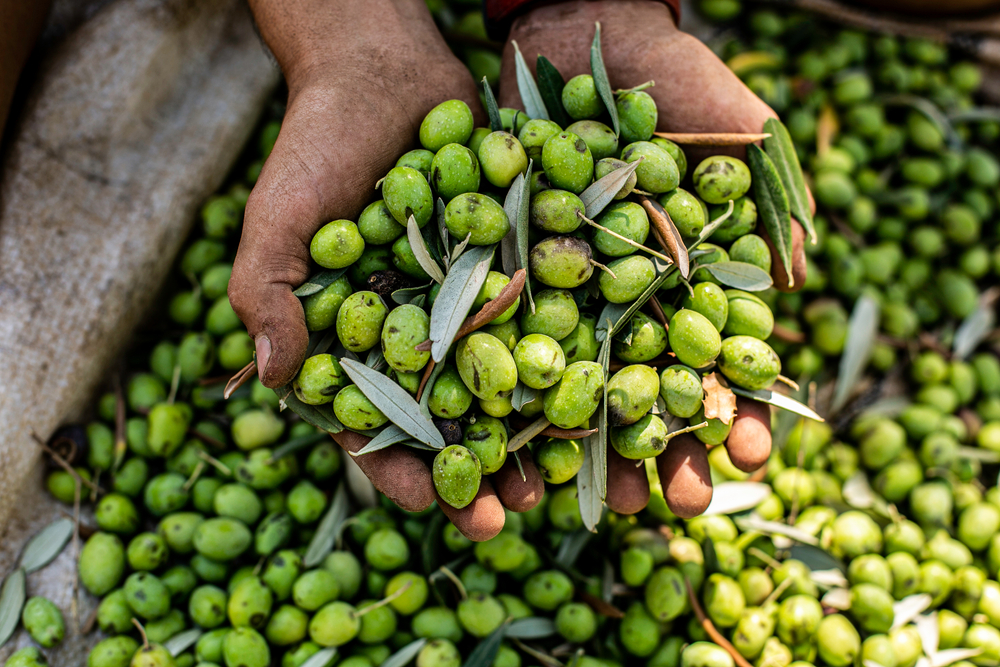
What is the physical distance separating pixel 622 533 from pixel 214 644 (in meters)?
1.40

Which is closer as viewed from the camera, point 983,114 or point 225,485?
point 225,485

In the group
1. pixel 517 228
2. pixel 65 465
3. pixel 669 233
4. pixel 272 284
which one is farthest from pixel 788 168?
pixel 65 465

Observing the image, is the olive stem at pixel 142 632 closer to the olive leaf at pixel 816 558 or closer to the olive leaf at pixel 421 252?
the olive leaf at pixel 421 252

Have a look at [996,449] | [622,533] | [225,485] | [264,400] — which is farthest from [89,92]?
[996,449]

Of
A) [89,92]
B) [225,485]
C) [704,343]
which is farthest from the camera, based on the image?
[89,92]

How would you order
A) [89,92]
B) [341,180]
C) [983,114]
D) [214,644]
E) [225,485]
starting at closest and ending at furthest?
[341,180] < [214,644] < [225,485] < [89,92] < [983,114]

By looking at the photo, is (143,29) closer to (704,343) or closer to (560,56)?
(560,56)

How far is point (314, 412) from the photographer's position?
174 cm

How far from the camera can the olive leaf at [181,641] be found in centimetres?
202

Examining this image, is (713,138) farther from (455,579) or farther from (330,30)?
(455,579)

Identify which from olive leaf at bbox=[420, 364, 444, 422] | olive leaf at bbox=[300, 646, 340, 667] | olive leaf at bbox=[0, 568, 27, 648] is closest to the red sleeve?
olive leaf at bbox=[420, 364, 444, 422]

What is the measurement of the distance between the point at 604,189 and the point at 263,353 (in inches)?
39.0

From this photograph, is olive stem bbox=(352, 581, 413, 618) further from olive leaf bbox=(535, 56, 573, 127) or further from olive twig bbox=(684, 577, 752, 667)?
olive leaf bbox=(535, 56, 573, 127)

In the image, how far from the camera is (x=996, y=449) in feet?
9.18
